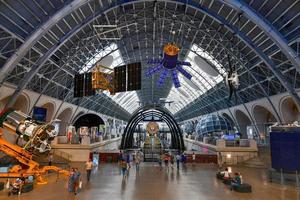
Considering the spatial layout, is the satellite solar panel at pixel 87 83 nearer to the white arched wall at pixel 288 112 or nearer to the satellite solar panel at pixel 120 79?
the satellite solar panel at pixel 120 79

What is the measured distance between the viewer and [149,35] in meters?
36.1

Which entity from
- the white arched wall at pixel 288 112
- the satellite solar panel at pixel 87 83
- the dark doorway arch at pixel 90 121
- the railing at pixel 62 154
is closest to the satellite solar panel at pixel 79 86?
the satellite solar panel at pixel 87 83

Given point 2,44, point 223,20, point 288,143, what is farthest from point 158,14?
point 288,143

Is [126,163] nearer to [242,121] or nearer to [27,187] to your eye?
[27,187]

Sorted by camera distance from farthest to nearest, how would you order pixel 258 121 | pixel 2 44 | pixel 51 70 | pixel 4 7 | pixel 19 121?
pixel 258 121 < pixel 51 70 < pixel 2 44 < pixel 4 7 < pixel 19 121

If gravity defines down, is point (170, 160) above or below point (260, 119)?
below

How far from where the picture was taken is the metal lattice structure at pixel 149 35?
21.4 metres

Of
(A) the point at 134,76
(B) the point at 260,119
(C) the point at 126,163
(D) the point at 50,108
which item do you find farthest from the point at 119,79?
(B) the point at 260,119

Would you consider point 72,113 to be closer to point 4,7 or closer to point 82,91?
point 82,91

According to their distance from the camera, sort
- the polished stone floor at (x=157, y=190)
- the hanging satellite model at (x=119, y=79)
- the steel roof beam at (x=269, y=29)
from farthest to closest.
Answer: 1. the steel roof beam at (x=269, y=29)
2. the hanging satellite model at (x=119, y=79)
3. the polished stone floor at (x=157, y=190)

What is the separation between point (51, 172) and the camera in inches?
775

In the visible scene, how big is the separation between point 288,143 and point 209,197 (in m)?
9.67

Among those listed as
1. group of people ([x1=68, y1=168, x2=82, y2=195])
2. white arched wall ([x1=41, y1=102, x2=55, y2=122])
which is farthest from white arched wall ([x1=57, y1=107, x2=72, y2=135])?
group of people ([x1=68, y1=168, x2=82, y2=195])

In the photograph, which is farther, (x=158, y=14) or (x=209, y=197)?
(x=158, y=14)
